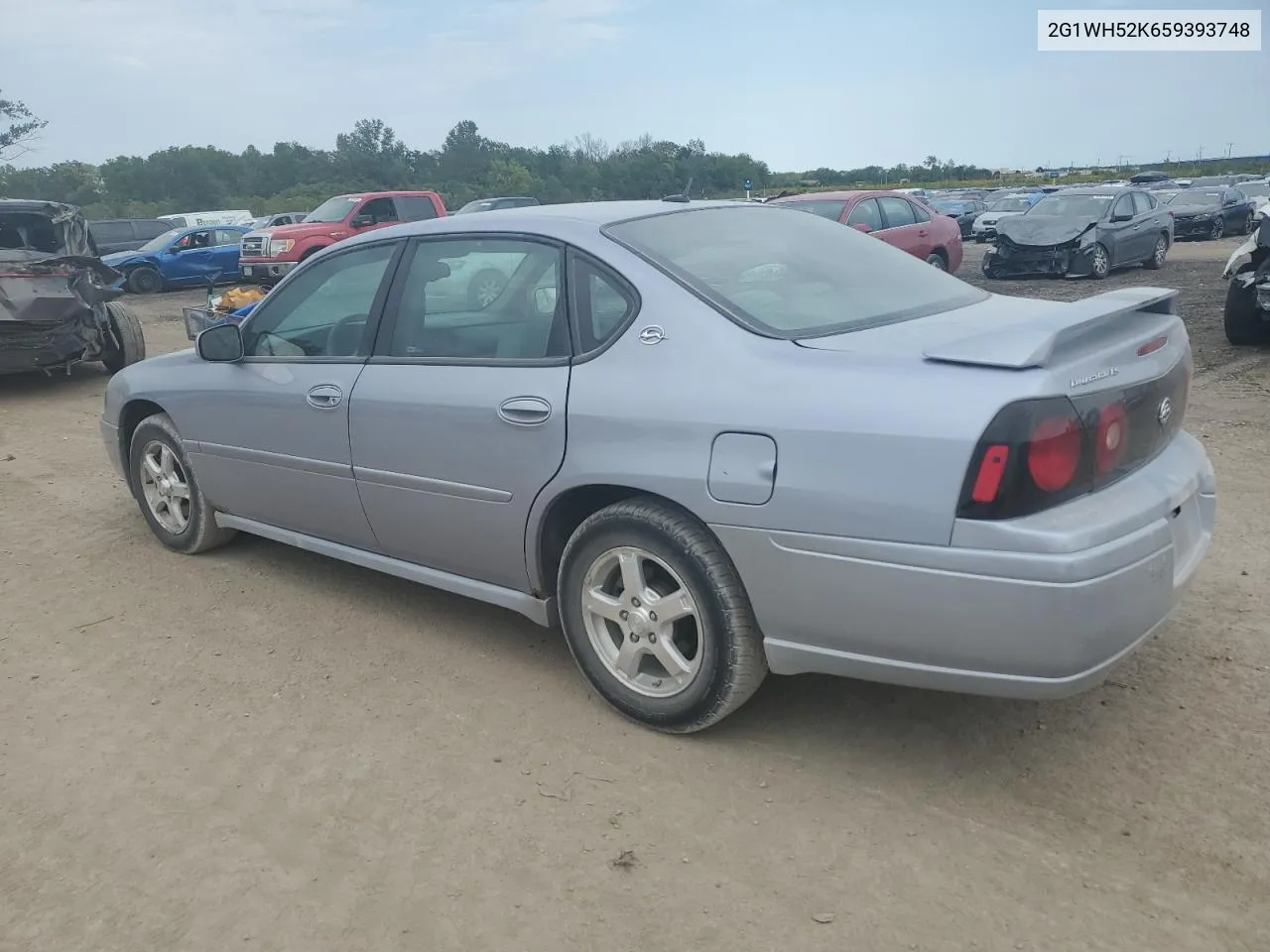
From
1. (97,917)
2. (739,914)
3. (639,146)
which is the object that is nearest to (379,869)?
(97,917)

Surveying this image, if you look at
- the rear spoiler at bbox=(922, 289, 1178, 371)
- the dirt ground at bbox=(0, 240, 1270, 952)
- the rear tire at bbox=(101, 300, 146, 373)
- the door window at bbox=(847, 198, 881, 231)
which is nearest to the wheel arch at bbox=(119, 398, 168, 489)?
the dirt ground at bbox=(0, 240, 1270, 952)

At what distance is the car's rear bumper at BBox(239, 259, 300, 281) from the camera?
18.8 metres

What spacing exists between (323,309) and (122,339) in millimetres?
7457

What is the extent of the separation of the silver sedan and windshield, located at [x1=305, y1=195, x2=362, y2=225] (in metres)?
16.3

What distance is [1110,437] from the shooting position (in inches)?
105

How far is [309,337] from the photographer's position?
4.23 meters

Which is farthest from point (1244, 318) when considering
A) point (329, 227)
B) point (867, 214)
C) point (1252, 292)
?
point (329, 227)

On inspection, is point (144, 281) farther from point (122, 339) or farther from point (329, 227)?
point (122, 339)

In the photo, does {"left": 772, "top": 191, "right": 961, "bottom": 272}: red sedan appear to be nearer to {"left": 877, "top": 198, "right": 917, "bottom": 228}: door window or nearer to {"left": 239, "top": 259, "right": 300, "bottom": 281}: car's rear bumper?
{"left": 877, "top": 198, "right": 917, "bottom": 228}: door window

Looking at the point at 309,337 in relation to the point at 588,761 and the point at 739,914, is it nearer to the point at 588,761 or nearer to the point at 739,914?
the point at 588,761

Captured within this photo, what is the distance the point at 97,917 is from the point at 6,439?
679 centimetres

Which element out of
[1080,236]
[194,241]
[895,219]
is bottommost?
[1080,236]

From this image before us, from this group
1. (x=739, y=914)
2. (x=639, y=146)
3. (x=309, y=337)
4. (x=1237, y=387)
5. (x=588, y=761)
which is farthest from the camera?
(x=639, y=146)

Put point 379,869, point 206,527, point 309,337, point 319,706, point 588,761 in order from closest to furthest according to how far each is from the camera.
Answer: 1. point 379,869
2. point 588,761
3. point 319,706
4. point 309,337
5. point 206,527
